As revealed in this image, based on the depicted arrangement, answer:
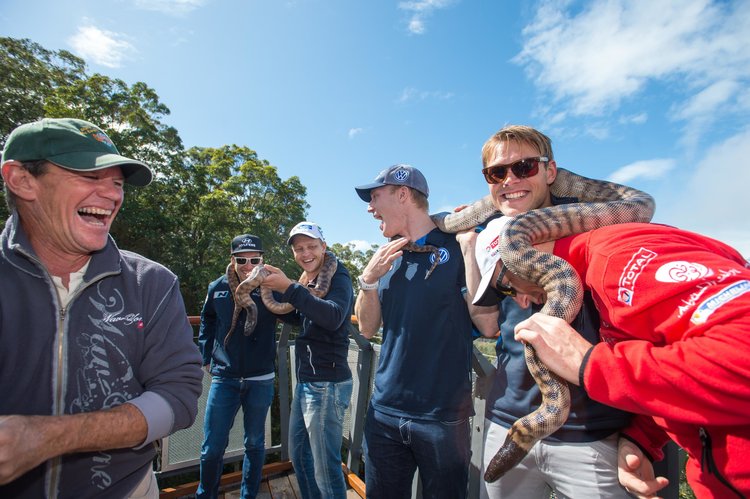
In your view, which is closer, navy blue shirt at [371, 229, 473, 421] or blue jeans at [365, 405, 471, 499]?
blue jeans at [365, 405, 471, 499]

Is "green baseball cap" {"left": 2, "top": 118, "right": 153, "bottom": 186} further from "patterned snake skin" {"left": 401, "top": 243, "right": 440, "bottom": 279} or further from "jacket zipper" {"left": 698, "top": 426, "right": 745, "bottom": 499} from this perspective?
"jacket zipper" {"left": 698, "top": 426, "right": 745, "bottom": 499}

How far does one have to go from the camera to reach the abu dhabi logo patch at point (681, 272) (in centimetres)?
137

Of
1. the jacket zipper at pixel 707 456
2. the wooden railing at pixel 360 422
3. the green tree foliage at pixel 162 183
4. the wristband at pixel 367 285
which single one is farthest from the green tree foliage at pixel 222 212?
the jacket zipper at pixel 707 456

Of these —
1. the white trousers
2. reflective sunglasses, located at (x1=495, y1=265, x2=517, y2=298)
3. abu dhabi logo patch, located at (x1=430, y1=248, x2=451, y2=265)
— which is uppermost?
abu dhabi logo patch, located at (x1=430, y1=248, x2=451, y2=265)

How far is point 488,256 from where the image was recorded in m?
2.42

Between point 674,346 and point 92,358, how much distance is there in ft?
9.06

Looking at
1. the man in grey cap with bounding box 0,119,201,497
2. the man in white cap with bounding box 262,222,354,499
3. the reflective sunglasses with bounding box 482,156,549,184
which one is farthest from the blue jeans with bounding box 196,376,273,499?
the reflective sunglasses with bounding box 482,156,549,184

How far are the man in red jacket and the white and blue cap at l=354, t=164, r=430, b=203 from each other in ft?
6.56

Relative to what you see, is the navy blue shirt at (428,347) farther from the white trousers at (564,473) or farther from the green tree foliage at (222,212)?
the green tree foliage at (222,212)

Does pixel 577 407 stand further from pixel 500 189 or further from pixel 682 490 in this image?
pixel 682 490

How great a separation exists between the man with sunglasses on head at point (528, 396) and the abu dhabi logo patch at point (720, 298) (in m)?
0.85

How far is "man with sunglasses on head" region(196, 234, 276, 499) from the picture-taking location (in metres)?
4.45

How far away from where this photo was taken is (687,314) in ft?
4.59

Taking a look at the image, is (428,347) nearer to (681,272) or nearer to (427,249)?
(427,249)
